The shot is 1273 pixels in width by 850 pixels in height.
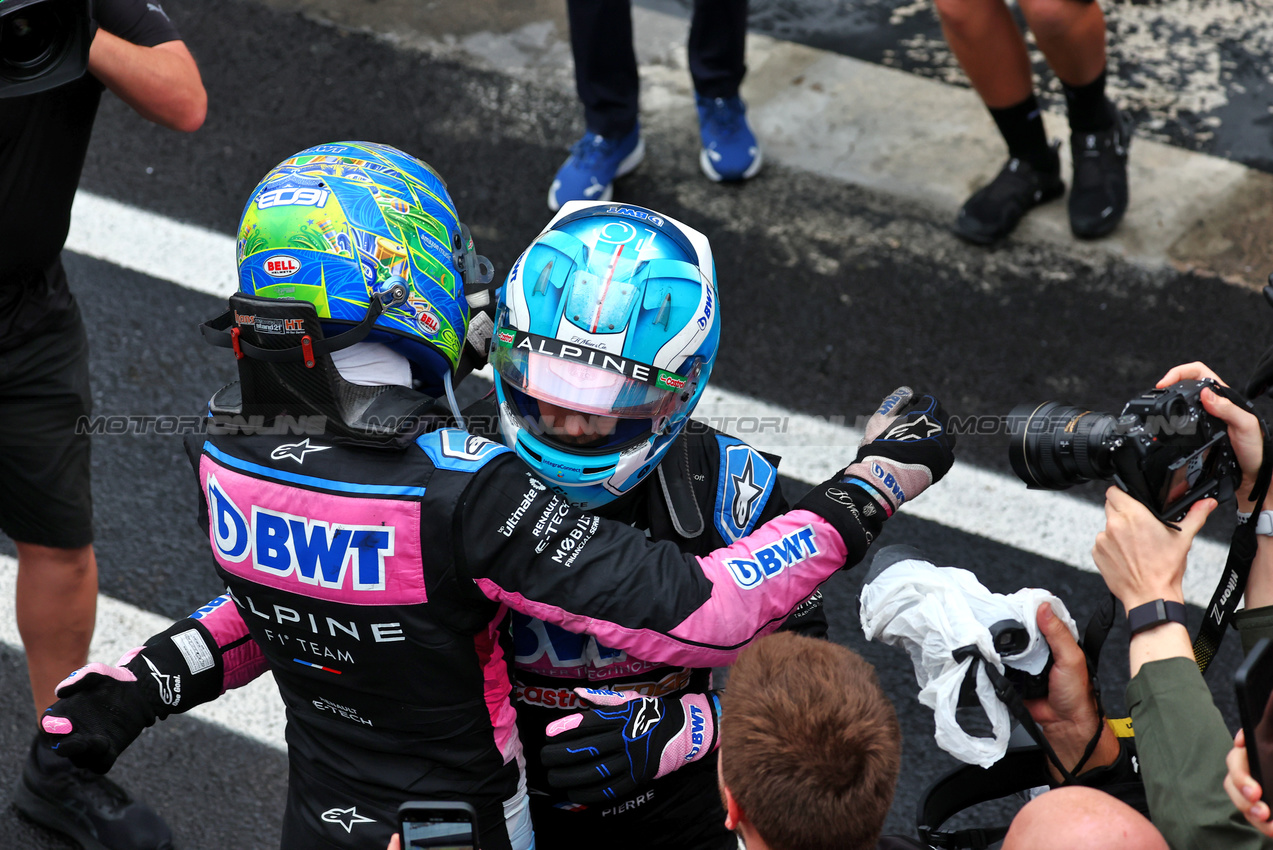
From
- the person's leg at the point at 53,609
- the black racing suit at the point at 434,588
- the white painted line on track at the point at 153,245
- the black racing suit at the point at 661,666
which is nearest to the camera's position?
the black racing suit at the point at 434,588

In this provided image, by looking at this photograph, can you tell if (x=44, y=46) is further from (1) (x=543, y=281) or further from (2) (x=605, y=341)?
(2) (x=605, y=341)

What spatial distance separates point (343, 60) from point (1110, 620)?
4991 mm

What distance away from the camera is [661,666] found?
2.43 metres

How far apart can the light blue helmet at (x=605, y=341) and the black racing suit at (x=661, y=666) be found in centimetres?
12

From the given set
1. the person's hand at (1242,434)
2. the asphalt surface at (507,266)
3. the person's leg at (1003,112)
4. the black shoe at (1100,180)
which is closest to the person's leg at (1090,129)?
the black shoe at (1100,180)

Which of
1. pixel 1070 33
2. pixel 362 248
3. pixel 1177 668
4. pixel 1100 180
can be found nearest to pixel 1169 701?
pixel 1177 668

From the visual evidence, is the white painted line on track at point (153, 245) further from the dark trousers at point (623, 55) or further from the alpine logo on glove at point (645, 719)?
the alpine logo on glove at point (645, 719)

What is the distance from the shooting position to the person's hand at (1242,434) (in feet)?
7.52

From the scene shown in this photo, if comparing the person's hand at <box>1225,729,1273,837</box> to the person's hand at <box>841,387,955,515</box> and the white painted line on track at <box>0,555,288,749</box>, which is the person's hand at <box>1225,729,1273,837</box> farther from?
the white painted line on track at <box>0,555,288,749</box>

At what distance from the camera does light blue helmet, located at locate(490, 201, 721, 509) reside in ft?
7.39

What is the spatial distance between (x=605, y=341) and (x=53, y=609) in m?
1.99

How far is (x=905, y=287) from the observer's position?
Answer: 16.6ft

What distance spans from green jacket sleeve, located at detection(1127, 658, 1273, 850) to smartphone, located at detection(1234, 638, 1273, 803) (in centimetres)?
20

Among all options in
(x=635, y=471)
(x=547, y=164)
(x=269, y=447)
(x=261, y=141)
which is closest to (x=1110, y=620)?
(x=635, y=471)
